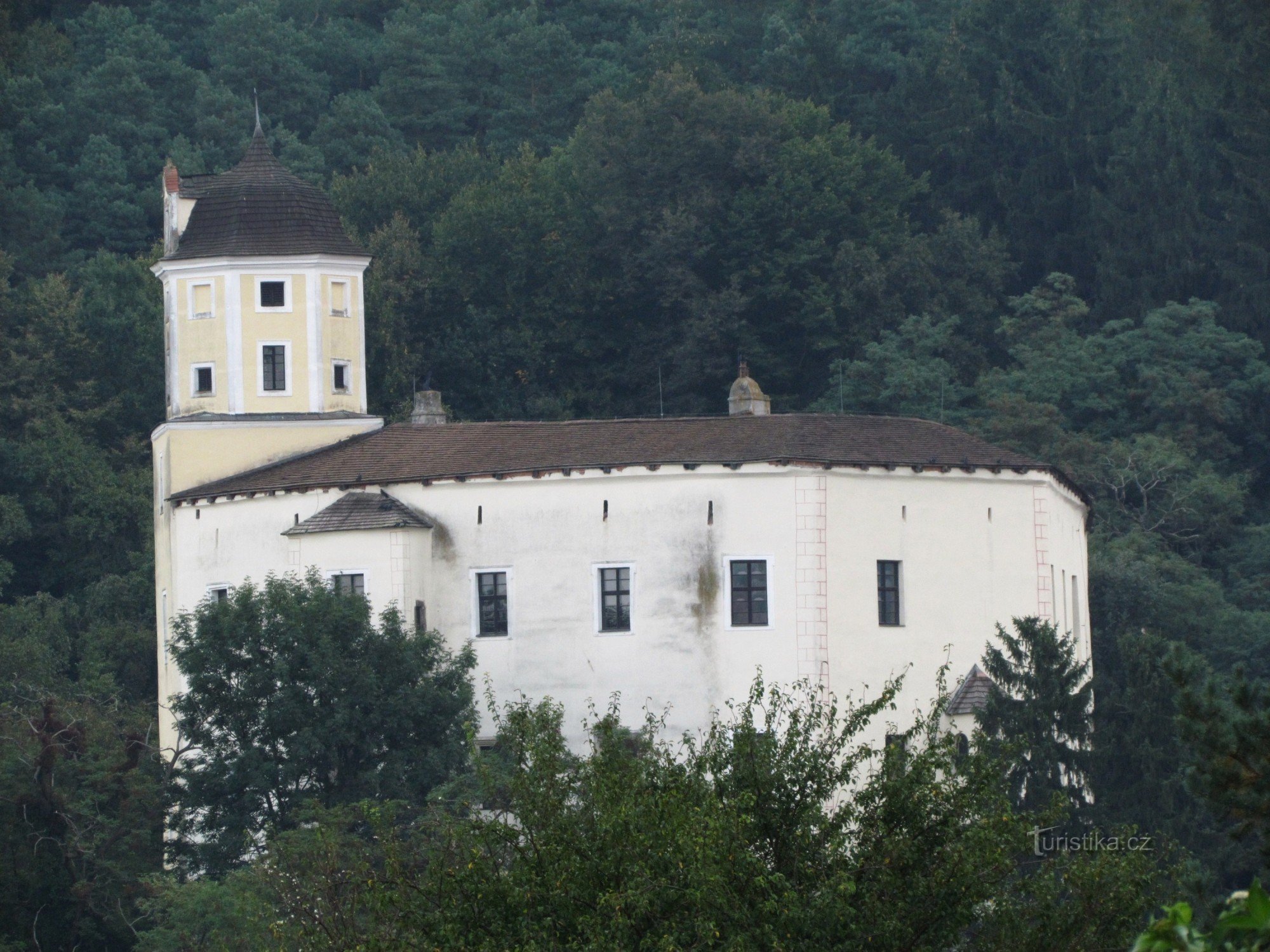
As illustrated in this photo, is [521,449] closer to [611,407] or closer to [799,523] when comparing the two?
[799,523]

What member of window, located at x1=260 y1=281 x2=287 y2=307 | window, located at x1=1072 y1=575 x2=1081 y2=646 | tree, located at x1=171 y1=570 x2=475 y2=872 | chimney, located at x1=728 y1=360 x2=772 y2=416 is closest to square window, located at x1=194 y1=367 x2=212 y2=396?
window, located at x1=260 y1=281 x2=287 y2=307

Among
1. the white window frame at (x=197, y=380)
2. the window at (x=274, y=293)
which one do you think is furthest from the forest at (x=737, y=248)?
the window at (x=274, y=293)

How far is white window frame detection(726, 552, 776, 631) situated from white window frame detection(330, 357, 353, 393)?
10.5 metres

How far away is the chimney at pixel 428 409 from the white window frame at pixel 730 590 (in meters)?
11.0

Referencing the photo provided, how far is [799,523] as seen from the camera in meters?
48.8

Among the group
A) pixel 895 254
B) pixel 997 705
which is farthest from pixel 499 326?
pixel 997 705

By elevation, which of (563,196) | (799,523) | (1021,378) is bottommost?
(799,523)

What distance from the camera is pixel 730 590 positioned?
49.1m

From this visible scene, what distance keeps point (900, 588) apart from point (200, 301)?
52.0 feet

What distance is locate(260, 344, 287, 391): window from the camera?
55281 millimetres

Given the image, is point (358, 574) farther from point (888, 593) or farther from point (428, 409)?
point (888, 593)

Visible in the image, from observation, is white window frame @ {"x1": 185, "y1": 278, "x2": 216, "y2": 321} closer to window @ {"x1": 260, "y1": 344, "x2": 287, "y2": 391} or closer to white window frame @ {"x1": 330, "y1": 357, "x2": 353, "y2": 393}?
window @ {"x1": 260, "y1": 344, "x2": 287, "y2": 391}

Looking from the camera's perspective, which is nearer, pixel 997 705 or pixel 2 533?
pixel 997 705

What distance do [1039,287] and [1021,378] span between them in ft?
24.0
